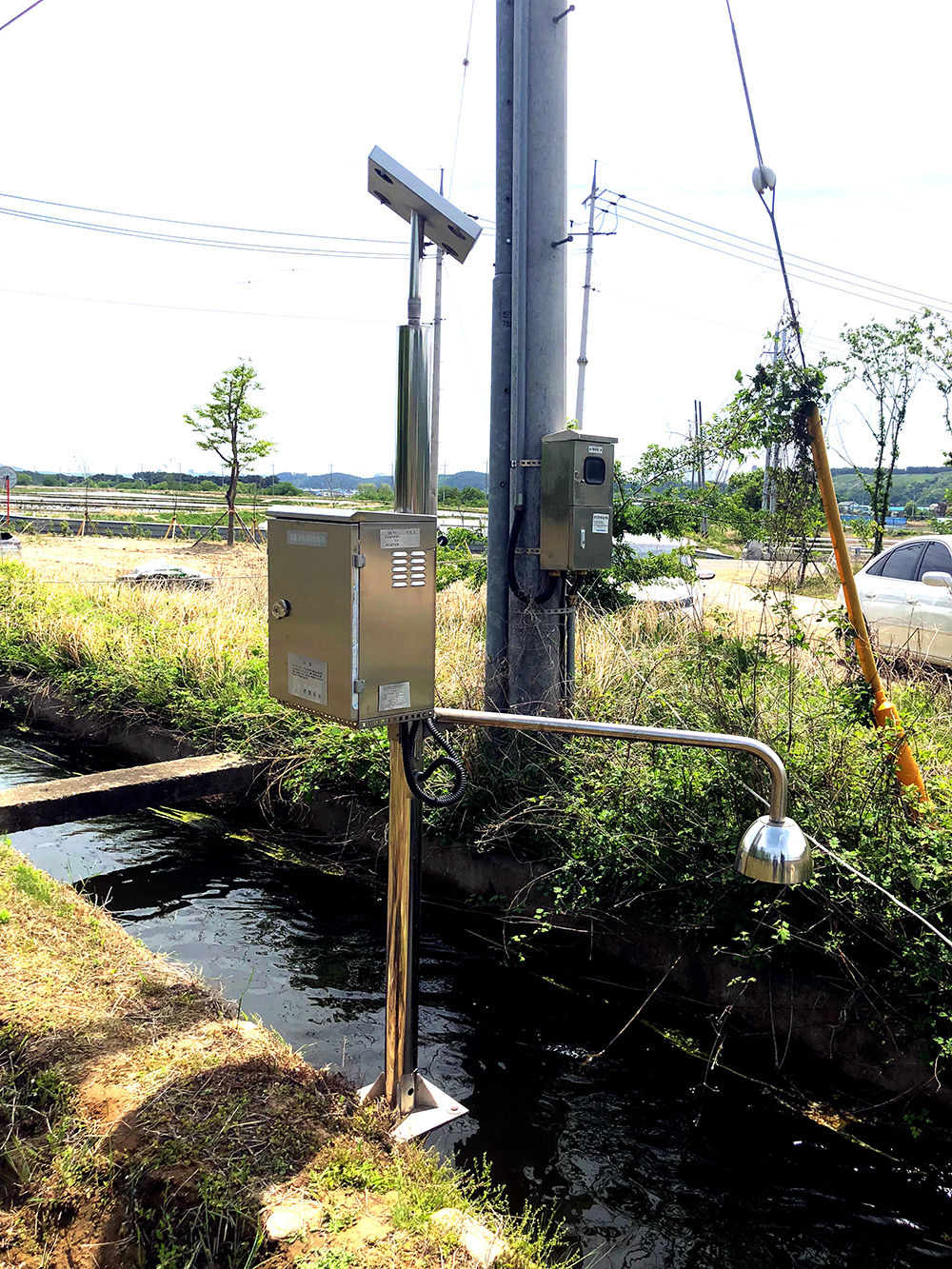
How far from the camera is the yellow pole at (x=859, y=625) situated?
4.22 m

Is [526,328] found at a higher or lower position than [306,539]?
higher

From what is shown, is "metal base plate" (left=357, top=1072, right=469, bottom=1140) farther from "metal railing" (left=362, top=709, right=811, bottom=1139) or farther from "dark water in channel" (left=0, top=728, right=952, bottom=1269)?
"dark water in channel" (left=0, top=728, right=952, bottom=1269)

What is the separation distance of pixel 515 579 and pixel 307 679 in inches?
115

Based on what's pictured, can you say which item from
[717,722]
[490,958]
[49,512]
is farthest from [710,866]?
[49,512]

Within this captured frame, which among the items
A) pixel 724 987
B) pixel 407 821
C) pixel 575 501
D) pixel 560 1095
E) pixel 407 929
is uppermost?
pixel 575 501

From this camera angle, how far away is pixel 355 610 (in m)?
2.69

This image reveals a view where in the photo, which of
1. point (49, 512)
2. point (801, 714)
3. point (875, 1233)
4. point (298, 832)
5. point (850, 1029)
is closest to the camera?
point (875, 1233)

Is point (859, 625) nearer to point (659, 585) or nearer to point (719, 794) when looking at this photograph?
point (719, 794)

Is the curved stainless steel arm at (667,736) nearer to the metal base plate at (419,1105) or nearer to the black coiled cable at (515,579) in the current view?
the metal base plate at (419,1105)

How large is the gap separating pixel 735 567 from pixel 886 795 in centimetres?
201

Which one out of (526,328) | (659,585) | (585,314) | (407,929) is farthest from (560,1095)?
(585,314)

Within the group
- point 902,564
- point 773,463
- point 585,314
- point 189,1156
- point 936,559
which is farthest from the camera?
point 585,314

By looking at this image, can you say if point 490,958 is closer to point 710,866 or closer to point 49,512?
point 710,866

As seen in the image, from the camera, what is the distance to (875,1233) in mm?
3119
